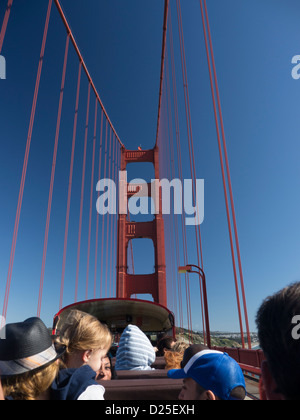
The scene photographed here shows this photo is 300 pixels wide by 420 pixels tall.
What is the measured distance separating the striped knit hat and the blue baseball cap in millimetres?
1122

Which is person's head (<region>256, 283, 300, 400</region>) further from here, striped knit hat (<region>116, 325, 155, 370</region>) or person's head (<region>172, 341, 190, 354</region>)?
person's head (<region>172, 341, 190, 354</region>)

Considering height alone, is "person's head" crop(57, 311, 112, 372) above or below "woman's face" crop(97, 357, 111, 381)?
above

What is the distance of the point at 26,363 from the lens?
1.18 m

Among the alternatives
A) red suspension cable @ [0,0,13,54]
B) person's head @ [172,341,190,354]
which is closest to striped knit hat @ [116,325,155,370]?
person's head @ [172,341,190,354]

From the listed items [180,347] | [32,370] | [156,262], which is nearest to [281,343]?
[32,370]

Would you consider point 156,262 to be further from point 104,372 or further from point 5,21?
point 104,372

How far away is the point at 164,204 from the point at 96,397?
20.2m

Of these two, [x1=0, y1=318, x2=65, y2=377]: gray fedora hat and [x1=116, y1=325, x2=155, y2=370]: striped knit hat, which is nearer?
[x1=0, y1=318, x2=65, y2=377]: gray fedora hat

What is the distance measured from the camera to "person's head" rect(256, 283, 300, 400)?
618 millimetres

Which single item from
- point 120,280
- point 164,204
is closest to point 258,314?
point 120,280

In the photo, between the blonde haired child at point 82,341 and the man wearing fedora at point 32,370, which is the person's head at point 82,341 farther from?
the man wearing fedora at point 32,370

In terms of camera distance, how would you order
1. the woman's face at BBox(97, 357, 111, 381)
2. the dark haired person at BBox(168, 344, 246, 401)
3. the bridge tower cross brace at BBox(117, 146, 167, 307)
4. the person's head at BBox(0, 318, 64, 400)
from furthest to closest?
1. the bridge tower cross brace at BBox(117, 146, 167, 307)
2. the woman's face at BBox(97, 357, 111, 381)
3. the dark haired person at BBox(168, 344, 246, 401)
4. the person's head at BBox(0, 318, 64, 400)

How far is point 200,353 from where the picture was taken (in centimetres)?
144

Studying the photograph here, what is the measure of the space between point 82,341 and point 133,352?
102cm
